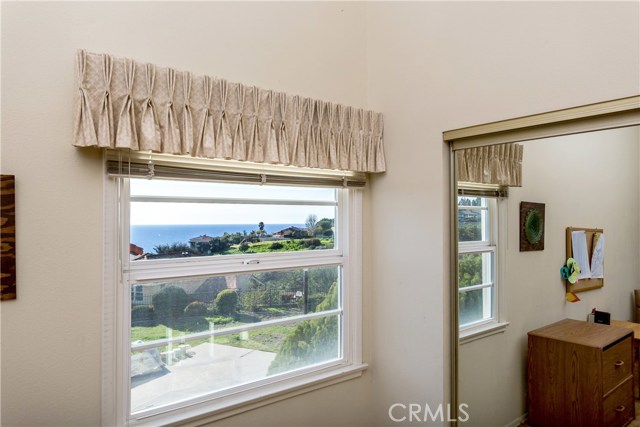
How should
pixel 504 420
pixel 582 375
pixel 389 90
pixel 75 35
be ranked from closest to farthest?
pixel 75 35, pixel 582 375, pixel 504 420, pixel 389 90

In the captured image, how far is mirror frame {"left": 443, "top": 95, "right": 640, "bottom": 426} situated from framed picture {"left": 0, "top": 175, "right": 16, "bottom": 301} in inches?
70.6

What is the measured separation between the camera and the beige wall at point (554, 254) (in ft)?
4.86

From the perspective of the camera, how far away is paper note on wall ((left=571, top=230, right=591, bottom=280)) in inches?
62.7

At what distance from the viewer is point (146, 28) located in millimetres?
1655

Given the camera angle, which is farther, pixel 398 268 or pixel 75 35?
pixel 398 268

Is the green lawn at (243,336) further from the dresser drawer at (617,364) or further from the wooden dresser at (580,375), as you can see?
the dresser drawer at (617,364)

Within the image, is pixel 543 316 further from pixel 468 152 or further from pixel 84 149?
pixel 84 149

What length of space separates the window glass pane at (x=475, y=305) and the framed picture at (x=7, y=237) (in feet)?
6.11

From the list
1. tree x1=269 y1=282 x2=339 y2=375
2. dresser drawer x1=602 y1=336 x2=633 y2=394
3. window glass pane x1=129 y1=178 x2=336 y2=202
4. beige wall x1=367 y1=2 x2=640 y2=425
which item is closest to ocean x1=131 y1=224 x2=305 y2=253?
window glass pane x1=129 y1=178 x2=336 y2=202

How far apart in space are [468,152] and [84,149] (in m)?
1.67

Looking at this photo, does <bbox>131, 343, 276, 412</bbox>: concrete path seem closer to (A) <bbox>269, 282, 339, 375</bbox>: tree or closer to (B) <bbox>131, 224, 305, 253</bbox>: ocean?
(A) <bbox>269, 282, 339, 375</bbox>: tree

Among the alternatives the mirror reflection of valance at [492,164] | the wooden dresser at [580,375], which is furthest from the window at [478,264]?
the wooden dresser at [580,375]

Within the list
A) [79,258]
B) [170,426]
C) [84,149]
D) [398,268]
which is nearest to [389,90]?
[398,268]

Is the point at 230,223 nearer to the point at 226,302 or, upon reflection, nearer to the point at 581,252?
the point at 226,302
